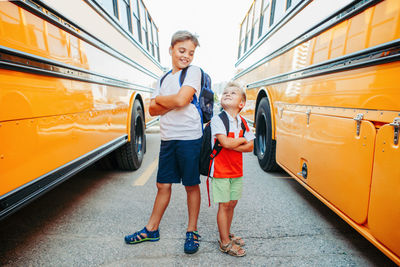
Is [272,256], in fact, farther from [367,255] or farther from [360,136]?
[360,136]

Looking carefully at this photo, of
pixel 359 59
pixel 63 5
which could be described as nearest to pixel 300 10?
pixel 359 59

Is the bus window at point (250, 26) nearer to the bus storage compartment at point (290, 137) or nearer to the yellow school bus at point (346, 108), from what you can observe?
the yellow school bus at point (346, 108)

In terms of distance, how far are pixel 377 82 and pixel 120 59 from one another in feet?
8.82

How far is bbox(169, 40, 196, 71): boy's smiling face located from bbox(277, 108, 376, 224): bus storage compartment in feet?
3.56

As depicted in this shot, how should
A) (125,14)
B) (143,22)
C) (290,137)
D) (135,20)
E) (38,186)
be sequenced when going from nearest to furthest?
1. (38,186)
2. (290,137)
3. (125,14)
4. (135,20)
5. (143,22)

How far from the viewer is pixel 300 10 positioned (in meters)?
2.65

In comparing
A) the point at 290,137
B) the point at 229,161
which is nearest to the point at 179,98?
the point at 229,161

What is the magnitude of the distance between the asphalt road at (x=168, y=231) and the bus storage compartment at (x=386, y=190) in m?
0.48

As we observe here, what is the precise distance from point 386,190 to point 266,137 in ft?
7.42

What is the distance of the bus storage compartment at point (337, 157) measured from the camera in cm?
152

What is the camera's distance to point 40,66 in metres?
1.53

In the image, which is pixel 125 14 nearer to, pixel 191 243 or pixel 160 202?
pixel 160 202

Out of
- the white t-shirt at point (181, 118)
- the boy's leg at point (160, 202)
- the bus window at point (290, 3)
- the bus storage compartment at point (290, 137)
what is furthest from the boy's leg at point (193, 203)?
the bus window at point (290, 3)

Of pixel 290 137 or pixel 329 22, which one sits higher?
pixel 329 22
